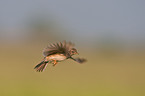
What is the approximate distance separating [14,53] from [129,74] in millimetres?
16175

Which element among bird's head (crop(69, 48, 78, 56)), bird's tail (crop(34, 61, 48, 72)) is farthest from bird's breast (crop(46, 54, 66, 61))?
bird's tail (crop(34, 61, 48, 72))

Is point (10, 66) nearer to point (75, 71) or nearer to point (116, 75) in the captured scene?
point (75, 71)

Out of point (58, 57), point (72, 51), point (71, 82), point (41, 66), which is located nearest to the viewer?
→ point (58, 57)

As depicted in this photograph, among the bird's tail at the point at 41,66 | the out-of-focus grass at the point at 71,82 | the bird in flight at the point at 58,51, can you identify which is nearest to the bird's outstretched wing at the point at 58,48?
the bird in flight at the point at 58,51

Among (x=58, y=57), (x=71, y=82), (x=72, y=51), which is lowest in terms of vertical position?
(x=58, y=57)

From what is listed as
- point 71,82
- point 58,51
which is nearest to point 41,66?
point 58,51

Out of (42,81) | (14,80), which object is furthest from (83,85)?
(14,80)

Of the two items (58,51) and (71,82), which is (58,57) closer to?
(58,51)

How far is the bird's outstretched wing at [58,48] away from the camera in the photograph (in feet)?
15.1

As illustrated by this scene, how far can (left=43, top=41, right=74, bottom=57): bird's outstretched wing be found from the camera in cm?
459

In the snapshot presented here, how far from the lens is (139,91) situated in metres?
22.2

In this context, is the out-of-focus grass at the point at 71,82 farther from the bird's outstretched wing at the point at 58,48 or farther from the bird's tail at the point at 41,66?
the bird's outstretched wing at the point at 58,48

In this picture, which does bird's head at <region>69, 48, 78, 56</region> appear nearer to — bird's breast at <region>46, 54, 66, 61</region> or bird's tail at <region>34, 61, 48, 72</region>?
bird's breast at <region>46, 54, 66, 61</region>

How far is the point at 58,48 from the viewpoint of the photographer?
464 centimetres
